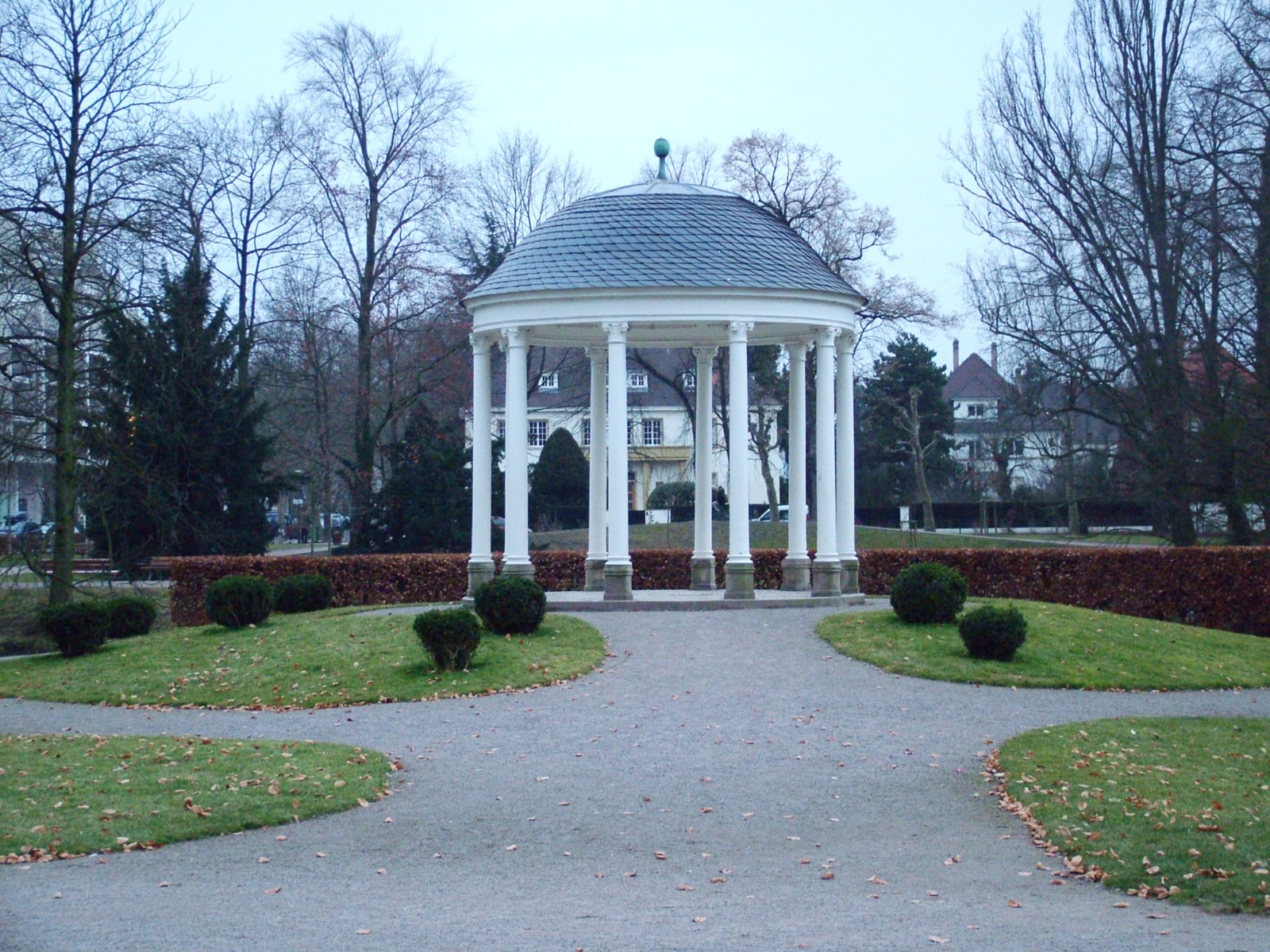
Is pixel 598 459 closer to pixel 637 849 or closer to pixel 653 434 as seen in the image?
pixel 637 849

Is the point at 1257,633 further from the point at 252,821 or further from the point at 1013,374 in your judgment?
the point at 252,821

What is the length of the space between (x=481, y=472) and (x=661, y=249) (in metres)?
5.64

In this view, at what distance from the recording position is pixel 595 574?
28.1m

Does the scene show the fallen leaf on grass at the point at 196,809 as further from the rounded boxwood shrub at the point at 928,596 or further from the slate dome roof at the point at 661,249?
the slate dome roof at the point at 661,249

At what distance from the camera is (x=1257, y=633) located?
1099 inches

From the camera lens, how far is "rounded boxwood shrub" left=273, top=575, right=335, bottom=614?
27234mm

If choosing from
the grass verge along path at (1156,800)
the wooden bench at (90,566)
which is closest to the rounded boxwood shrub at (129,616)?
the wooden bench at (90,566)

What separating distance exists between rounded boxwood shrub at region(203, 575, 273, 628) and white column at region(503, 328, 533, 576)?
4.58 metres

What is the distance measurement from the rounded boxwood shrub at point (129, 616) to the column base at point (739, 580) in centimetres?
1161

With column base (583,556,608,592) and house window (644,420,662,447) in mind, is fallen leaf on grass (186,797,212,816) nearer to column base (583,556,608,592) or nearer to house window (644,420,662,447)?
column base (583,556,608,592)

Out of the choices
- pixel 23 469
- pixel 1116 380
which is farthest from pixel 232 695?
pixel 1116 380

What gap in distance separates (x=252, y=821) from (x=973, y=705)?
969 cm

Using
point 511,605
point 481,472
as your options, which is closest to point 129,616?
point 481,472

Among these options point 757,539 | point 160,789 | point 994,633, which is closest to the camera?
point 160,789
